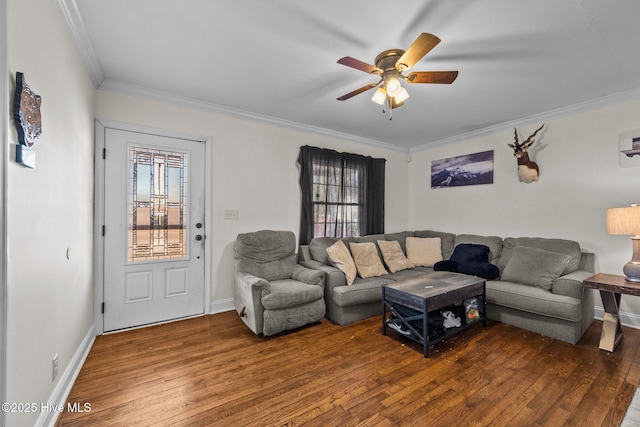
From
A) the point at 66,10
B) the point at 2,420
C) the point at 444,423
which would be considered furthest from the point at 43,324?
the point at 444,423

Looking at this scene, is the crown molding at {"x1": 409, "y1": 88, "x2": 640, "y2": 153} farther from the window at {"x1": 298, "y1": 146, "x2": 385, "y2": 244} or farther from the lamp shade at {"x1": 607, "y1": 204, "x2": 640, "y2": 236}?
the window at {"x1": 298, "y1": 146, "x2": 385, "y2": 244}

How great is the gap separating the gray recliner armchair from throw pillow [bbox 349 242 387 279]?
2.26 ft

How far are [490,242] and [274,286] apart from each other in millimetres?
3055

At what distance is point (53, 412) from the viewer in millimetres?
1598

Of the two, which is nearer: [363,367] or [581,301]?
[363,367]

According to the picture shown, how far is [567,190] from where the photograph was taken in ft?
11.3

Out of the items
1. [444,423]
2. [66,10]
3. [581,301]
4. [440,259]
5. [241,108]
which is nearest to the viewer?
[444,423]

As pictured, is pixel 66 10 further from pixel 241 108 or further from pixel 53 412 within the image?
pixel 53 412

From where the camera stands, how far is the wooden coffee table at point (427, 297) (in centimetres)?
245

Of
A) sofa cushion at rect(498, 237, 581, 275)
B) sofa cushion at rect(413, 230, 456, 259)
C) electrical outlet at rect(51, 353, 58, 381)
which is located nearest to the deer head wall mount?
sofa cushion at rect(498, 237, 581, 275)

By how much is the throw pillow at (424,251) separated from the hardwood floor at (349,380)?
1.47 m

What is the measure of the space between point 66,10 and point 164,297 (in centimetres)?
262

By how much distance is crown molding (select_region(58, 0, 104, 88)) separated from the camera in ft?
5.77

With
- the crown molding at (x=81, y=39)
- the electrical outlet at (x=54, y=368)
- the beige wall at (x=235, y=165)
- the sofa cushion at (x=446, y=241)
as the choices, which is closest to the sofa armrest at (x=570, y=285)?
the sofa cushion at (x=446, y=241)
